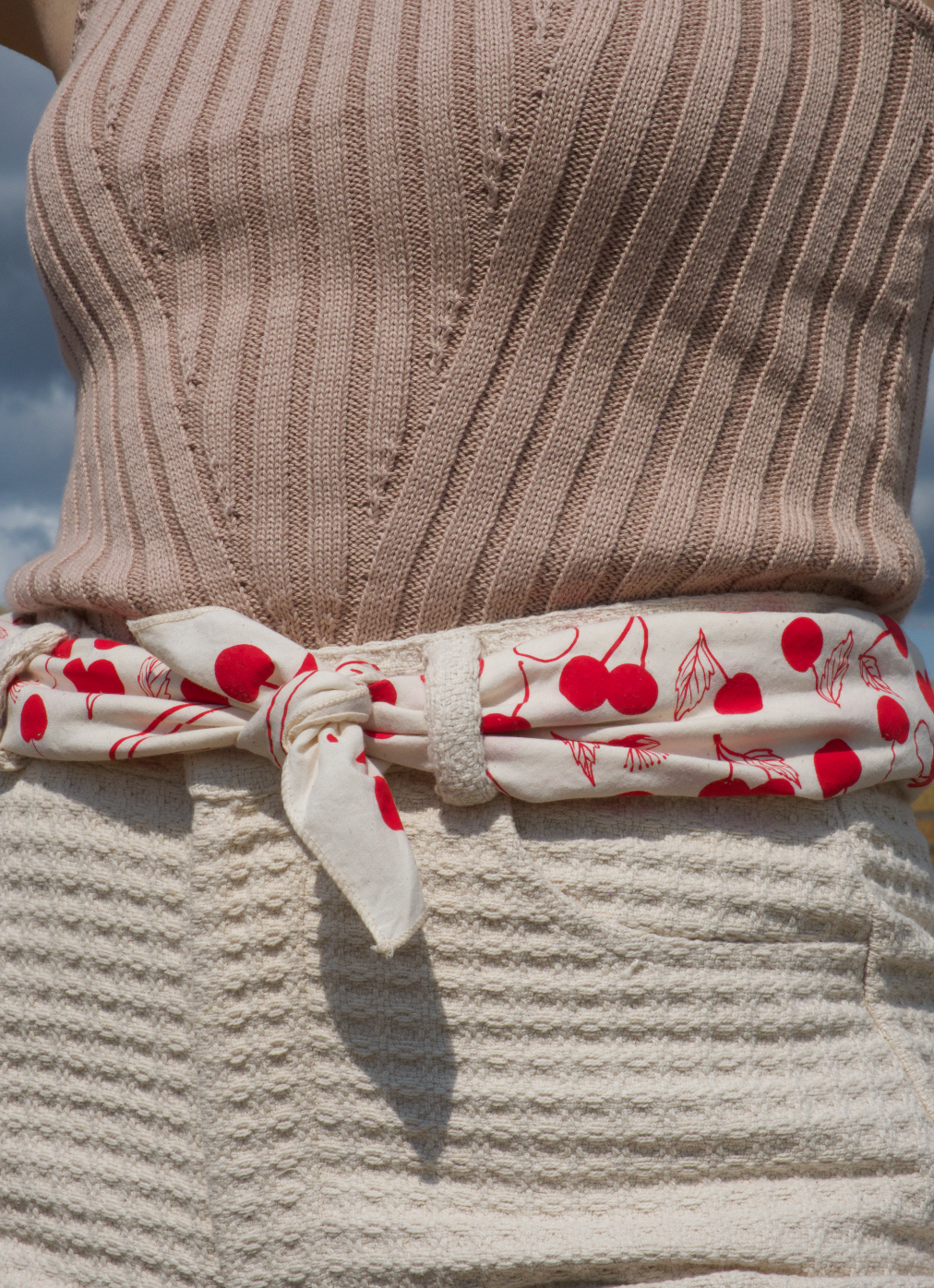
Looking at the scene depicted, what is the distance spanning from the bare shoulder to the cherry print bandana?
0.83 metres

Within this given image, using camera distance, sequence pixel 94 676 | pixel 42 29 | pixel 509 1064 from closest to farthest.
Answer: pixel 509 1064, pixel 94 676, pixel 42 29

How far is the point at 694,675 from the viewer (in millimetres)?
667

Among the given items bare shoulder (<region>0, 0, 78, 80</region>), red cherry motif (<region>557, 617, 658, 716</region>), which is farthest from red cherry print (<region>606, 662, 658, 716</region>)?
bare shoulder (<region>0, 0, 78, 80</region>)

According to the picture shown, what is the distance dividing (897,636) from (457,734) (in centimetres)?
→ 37

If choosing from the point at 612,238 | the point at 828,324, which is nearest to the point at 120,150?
the point at 612,238

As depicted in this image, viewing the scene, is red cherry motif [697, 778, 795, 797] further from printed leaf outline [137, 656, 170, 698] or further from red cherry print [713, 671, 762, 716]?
printed leaf outline [137, 656, 170, 698]

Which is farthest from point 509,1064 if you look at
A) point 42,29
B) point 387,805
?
point 42,29

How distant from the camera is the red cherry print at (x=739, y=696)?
68 cm

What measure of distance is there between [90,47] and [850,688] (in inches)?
33.1

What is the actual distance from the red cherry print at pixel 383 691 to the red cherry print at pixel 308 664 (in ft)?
0.14

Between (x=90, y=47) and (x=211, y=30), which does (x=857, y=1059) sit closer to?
(x=211, y=30)

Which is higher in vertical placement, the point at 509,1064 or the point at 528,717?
the point at 528,717

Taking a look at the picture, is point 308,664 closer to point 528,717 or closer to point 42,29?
point 528,717

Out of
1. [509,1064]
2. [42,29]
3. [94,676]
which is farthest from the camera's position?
[42,29]
